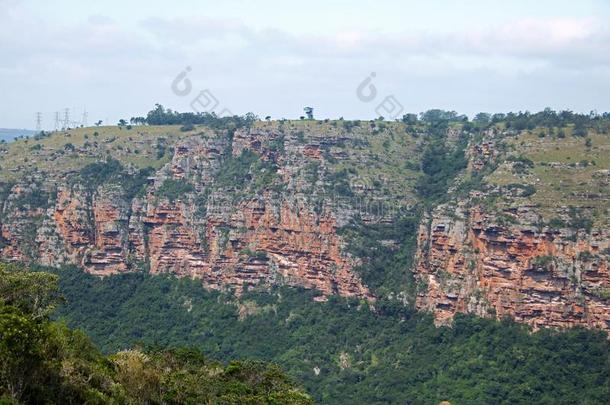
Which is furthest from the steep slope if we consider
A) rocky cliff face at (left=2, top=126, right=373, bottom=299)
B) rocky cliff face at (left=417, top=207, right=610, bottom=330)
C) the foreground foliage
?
the foreground foliage

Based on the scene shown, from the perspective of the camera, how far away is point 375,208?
93.1 metres

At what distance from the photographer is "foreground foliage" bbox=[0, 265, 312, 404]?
36.8m

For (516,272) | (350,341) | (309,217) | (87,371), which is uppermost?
(309,217)

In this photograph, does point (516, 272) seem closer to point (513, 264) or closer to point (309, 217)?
point (513, 264)

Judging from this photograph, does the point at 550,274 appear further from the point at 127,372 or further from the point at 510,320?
the point at 127,372

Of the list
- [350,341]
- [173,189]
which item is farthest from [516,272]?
[173,189]

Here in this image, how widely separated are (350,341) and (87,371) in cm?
4576

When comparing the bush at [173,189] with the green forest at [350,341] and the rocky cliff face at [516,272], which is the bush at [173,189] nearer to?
the green forest at [350,341]

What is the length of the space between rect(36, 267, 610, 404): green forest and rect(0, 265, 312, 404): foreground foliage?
28.3 ft

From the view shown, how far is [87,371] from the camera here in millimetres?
42656

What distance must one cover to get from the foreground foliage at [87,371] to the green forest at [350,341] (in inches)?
339

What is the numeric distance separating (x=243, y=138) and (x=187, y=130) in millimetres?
9189

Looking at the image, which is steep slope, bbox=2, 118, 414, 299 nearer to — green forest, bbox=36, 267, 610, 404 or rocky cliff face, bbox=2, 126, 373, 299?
rocky cliff face, bbox=2, 126, 373, 299

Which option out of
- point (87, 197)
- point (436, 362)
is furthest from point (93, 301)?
point (436, 362)
